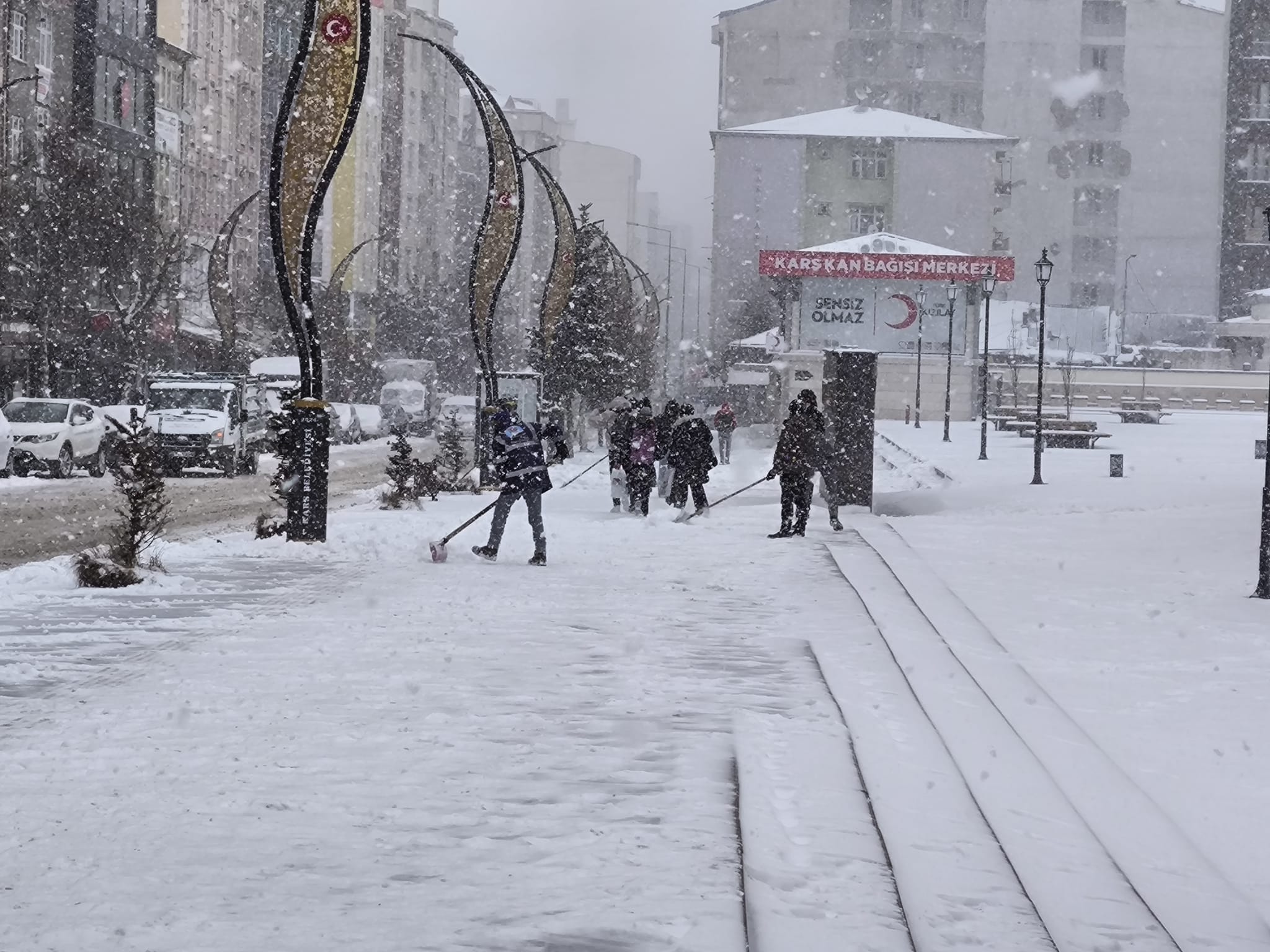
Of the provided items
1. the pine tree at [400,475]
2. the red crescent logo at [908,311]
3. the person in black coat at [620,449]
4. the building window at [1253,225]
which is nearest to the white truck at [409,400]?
the red crescent logo at [908,311]

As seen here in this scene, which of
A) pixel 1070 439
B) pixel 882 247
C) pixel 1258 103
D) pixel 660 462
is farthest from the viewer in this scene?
pixel 1258 103

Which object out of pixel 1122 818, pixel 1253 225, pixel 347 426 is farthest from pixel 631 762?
pixel 1253 225

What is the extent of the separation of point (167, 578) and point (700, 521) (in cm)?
1011

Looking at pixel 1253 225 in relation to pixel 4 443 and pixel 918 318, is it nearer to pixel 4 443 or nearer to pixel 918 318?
pixel 918 318

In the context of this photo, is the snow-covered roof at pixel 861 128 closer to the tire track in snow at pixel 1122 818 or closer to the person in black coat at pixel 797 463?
the person in black coat at pixel 797 463

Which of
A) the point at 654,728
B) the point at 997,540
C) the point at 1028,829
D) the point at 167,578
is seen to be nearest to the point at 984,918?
the point at 1028,829

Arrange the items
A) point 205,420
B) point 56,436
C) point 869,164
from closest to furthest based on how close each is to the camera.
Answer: point 56,436, point 205,420, point 869,164

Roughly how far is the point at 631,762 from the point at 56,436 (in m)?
27.1

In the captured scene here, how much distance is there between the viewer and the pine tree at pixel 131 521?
14.3 metres

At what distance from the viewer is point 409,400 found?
69625 mm

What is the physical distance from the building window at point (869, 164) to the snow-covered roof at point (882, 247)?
784 inches

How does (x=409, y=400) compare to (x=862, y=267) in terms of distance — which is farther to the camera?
(x=862, y=267)

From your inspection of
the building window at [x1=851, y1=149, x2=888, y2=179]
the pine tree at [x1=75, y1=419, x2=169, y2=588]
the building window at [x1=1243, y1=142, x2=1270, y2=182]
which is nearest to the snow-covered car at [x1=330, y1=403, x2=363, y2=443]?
the pine tree at [x1=75, y1=419, x2=169, y2=588]

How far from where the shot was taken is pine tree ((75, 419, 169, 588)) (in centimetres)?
1428
